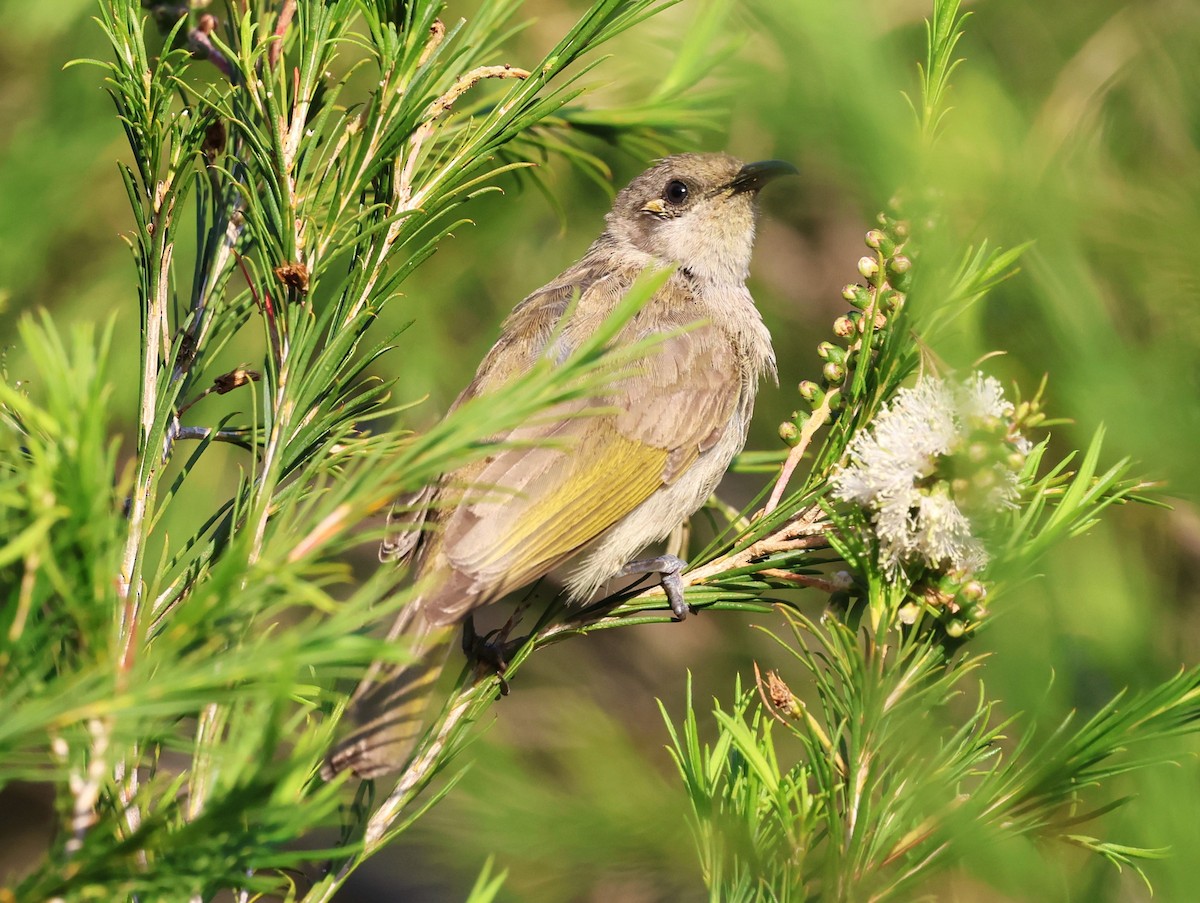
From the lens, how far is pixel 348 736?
1875mm

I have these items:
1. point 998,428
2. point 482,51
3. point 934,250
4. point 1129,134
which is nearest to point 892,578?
point 998,428

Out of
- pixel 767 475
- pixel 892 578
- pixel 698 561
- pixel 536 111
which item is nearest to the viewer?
pixel 892 578

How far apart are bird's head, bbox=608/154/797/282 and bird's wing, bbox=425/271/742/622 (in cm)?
22

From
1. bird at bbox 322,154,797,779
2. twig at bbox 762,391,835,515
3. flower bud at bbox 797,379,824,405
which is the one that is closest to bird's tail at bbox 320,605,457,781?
bird at bbox 322,154,797,779

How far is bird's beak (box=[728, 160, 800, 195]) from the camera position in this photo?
325 centimetres

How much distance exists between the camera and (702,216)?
358 cm

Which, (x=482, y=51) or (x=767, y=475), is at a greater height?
(x=482, y=51)

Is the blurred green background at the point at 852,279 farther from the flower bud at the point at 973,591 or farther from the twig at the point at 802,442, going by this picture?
the twig at the point at 802,442

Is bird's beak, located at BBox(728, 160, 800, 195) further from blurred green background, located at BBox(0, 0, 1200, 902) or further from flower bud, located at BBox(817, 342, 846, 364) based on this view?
flower bud, located at BBox(817, 342, 846, 364)

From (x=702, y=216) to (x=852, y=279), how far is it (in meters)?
0.95

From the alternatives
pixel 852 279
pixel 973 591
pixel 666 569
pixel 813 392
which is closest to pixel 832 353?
pixel 813 392

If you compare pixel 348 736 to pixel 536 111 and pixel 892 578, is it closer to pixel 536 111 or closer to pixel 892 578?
pixel 892 578

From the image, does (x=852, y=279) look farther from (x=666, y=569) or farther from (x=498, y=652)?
(x=498, y=652)

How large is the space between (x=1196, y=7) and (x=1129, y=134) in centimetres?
18
